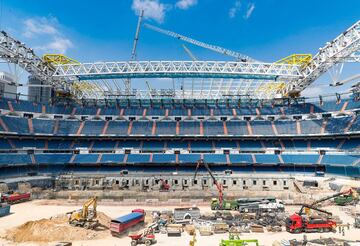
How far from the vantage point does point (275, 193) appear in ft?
132

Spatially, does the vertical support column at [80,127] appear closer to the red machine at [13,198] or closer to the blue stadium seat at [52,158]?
the blue stadium seat at [52,158]

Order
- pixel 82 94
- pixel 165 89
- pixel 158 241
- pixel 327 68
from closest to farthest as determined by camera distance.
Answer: pixel 158 241, pixel 327 68, pixel 165 89, pixel 82 94

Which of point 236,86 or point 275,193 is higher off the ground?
point 236,86

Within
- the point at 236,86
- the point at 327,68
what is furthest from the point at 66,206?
the point at 327,68

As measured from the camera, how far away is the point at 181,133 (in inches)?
2382

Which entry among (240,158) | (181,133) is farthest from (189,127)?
(240,158)

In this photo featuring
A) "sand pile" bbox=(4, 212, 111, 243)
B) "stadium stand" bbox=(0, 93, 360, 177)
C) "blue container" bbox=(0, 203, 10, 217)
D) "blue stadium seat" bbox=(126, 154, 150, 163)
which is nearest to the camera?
"sand pile" bbox=(4, 212, 111, 243)

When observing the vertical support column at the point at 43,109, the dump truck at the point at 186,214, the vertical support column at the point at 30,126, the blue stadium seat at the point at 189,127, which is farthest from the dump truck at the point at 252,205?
the vertical support column at the point at 43,109

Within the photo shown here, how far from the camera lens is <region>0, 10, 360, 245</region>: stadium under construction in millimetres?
41594

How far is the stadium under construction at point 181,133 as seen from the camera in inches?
1638

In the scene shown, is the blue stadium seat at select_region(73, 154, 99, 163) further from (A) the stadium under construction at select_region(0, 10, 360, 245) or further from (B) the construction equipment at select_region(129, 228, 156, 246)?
(B) the construction equipment at select_region(129, 228, 156, 246)

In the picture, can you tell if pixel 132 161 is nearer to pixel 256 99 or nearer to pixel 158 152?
pixel 158 152

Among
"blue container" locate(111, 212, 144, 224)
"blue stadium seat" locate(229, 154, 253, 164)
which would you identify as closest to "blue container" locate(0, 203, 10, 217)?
"blue container" locate(111, 212, 144, 224)

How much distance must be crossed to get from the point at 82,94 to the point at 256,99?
150ft
